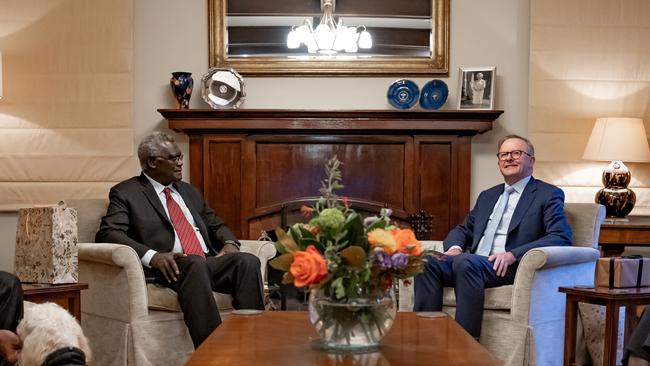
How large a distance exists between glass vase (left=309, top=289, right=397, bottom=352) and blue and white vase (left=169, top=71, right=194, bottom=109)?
288 cm

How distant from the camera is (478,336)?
13.0 ft

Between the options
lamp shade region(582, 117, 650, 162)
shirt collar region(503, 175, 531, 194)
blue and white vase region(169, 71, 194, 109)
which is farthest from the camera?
blue and white vase region(169, 71, 194, 109)

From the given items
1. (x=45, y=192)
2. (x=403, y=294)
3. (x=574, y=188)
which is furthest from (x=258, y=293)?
(x=574, y=188)

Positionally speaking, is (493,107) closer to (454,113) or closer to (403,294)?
(454,113)

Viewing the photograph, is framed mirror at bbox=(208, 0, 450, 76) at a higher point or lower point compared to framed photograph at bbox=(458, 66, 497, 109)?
higher

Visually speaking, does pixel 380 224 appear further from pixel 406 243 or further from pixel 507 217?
pixel 507 217

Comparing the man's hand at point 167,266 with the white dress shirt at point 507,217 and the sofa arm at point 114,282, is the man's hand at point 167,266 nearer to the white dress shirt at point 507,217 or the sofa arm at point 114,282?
the sofa arm at point 114,282

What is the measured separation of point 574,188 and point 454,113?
0.94m

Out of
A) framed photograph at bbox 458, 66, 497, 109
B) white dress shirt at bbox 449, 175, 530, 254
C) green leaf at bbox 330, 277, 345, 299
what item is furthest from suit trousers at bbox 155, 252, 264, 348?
framed photograph at bbox 458, 66, 497, 109

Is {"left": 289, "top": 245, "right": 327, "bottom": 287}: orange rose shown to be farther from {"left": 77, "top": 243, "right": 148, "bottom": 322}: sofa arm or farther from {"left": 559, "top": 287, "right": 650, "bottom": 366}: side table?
{"left": 559, "top": 287, "right": 650, "bottom": 366}: side table

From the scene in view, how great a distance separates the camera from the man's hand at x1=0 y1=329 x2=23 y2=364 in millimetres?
2568

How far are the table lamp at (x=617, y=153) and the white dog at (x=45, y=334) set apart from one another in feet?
12.0

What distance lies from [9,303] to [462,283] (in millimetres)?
1965

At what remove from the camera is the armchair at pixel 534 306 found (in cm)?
390
